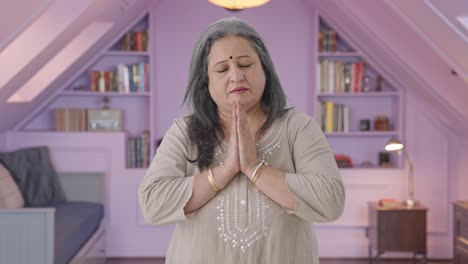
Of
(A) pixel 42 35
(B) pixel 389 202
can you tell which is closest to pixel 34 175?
(A) pixel 42 35

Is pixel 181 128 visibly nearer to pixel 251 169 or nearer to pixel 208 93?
pixel 208 93

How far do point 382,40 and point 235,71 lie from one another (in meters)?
3.27

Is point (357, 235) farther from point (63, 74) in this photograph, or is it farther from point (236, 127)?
point (236, 127)

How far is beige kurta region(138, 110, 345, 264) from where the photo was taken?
3.77 feet

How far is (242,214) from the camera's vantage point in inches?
45.3

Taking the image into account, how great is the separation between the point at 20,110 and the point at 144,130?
1.13 meters

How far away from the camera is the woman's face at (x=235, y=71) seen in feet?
3.88

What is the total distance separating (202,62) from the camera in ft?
4.05

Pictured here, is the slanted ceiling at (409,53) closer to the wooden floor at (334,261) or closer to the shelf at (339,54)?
the shelf at (339,54)

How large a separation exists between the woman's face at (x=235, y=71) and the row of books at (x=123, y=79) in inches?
157

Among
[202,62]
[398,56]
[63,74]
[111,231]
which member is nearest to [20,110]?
[63,74]

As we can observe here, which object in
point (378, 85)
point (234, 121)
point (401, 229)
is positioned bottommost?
point (401, 229)

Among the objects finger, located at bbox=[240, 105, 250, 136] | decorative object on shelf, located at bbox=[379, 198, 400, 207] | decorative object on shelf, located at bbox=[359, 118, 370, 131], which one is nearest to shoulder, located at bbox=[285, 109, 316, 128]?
finger, located at bbox=[240, 105, 250, 136]

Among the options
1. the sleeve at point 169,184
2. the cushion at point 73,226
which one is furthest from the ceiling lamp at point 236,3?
the sleeve at point 169,184
